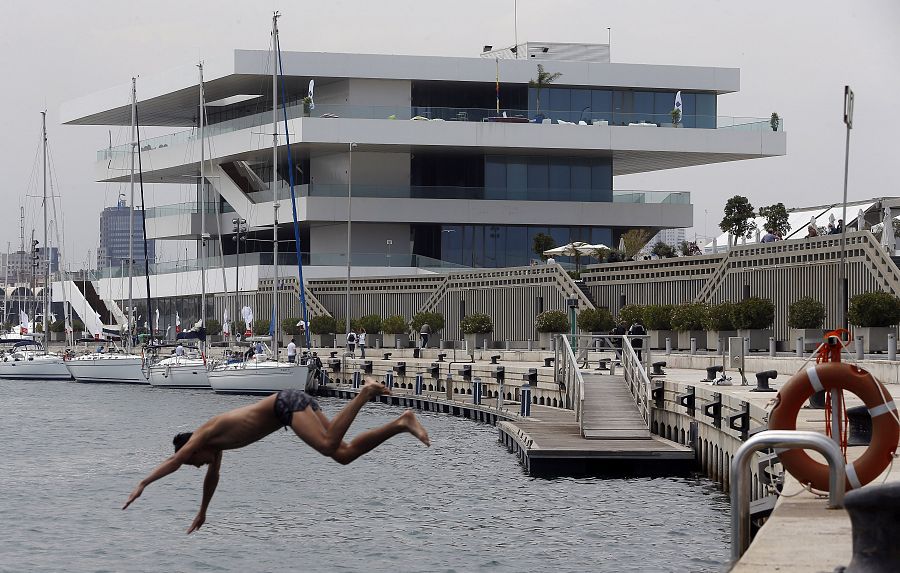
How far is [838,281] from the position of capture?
4797 centimetres

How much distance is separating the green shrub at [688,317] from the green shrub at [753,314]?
261cm

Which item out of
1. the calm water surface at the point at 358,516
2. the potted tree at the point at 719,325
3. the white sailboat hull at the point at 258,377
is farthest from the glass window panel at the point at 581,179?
the calm water surface at the point at 358,516

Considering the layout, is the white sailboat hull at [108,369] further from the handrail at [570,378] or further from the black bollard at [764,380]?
the black bollard at [764,380]

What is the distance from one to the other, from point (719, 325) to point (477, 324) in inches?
838

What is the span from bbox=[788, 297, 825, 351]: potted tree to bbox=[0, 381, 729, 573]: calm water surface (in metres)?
10.2

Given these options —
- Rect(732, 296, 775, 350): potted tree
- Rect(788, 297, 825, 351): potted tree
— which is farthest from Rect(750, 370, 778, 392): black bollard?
Rect(732, 296, 775, 350): potted tree

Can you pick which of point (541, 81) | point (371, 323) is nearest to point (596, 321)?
point (371, 323)

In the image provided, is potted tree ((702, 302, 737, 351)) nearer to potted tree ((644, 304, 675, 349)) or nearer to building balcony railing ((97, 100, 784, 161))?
potted tree ((644, 304, 675, 349))

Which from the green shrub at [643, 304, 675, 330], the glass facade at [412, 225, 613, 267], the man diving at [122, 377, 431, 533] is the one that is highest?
the glass facade at [412, 225, 613, 267]

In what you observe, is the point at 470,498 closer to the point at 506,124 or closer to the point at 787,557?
the point at 787,557

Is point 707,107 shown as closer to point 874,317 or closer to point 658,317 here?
point 658,317

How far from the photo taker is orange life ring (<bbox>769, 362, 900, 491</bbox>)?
1716 cm

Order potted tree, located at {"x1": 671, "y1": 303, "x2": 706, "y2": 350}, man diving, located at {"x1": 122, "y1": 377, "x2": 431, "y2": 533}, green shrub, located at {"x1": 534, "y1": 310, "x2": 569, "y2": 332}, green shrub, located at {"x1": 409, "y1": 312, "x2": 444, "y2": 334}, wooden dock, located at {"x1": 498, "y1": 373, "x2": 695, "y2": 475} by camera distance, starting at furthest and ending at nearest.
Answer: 1. green shrub, located at {"x1": 409, "y1": 312, "x2": 444, "y2": 334}
2. green shrub, located at {"x1": 534, "y1": 310, "x2": 569, "y2": 332}
3. potted tree, located at {"x1": 671, "y1": 303, "x2": 706, "y2": 350}
4. wooden dock, located at {"x1": 498, "y1": 373, "x2": 695, "y2": 475}
5. man diving, located at {"x1": 122, "y1": 377, "x2": 431, "y2": 533}

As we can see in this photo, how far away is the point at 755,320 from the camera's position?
4853 centimetres
